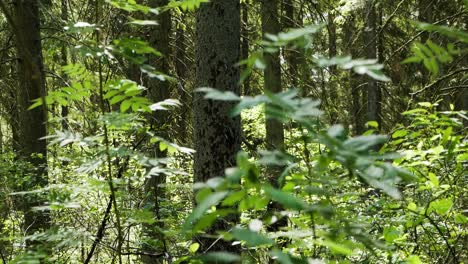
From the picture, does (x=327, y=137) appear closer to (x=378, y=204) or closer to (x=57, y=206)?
(x=57, y=206)

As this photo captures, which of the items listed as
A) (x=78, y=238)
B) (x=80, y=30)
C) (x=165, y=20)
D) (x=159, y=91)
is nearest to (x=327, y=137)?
(x=80, y=30)

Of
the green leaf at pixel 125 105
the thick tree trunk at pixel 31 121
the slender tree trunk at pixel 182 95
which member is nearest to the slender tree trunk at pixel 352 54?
the slender tree trunk at pixel 182 95

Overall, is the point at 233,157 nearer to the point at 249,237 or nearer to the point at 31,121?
the point at 249,237

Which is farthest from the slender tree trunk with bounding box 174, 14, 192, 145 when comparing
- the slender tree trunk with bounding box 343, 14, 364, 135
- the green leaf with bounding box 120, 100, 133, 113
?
the green leaf with bounding box 120, 100, 133, 113

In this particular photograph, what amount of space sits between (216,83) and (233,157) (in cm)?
74

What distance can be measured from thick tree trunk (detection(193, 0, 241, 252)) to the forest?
14 mm

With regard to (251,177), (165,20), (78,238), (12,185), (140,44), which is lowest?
(12,185)

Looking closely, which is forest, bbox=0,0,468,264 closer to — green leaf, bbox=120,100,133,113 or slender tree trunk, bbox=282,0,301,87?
green leaf, bbox=120,100,133,113

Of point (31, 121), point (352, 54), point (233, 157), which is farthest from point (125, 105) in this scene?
point (352, 54)

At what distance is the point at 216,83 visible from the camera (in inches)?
178

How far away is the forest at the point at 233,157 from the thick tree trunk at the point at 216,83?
0.01 metres

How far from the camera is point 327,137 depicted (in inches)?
45.6

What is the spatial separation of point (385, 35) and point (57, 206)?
14880 mm

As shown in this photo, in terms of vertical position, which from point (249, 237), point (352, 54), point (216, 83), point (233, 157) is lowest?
point (233, 157)
